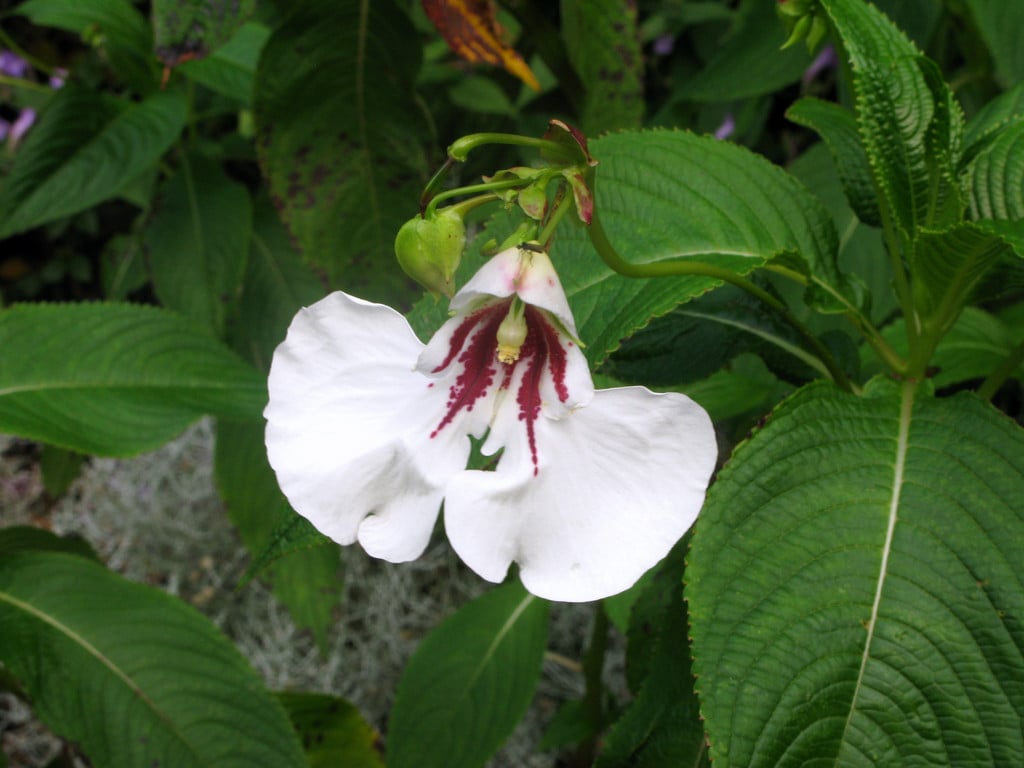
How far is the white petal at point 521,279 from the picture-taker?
614 millimetres

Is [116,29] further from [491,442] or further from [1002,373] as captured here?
[1002,373]

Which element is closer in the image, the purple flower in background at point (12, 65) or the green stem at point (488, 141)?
the green stem at point (488, 141)

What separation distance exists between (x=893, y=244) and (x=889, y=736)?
47cm

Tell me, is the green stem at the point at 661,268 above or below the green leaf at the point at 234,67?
below

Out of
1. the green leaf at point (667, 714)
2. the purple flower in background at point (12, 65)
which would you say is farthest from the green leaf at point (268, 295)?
the purple flower in background at point (12, 65)

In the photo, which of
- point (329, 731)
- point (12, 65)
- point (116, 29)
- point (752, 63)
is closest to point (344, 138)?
point (116, 29)

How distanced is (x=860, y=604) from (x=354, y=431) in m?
0.39

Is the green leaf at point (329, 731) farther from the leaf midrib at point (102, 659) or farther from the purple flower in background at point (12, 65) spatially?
the purple flower in background at point (12, 65)

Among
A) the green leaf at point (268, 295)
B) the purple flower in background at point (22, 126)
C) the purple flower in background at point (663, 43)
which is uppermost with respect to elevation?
the purple flower in background at point (663, 43)

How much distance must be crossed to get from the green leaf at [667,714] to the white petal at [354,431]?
395 mm

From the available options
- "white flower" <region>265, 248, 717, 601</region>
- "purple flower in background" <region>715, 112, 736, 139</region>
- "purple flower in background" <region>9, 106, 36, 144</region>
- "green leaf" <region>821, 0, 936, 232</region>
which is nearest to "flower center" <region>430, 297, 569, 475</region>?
"white flower" <region>265, 248, 717, 601</region>

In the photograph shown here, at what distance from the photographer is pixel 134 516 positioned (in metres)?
2.69

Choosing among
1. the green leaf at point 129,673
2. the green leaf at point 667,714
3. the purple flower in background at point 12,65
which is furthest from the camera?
the purple flower in background at point 12,65

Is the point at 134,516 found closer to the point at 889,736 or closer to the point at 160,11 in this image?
the point at 160,11
